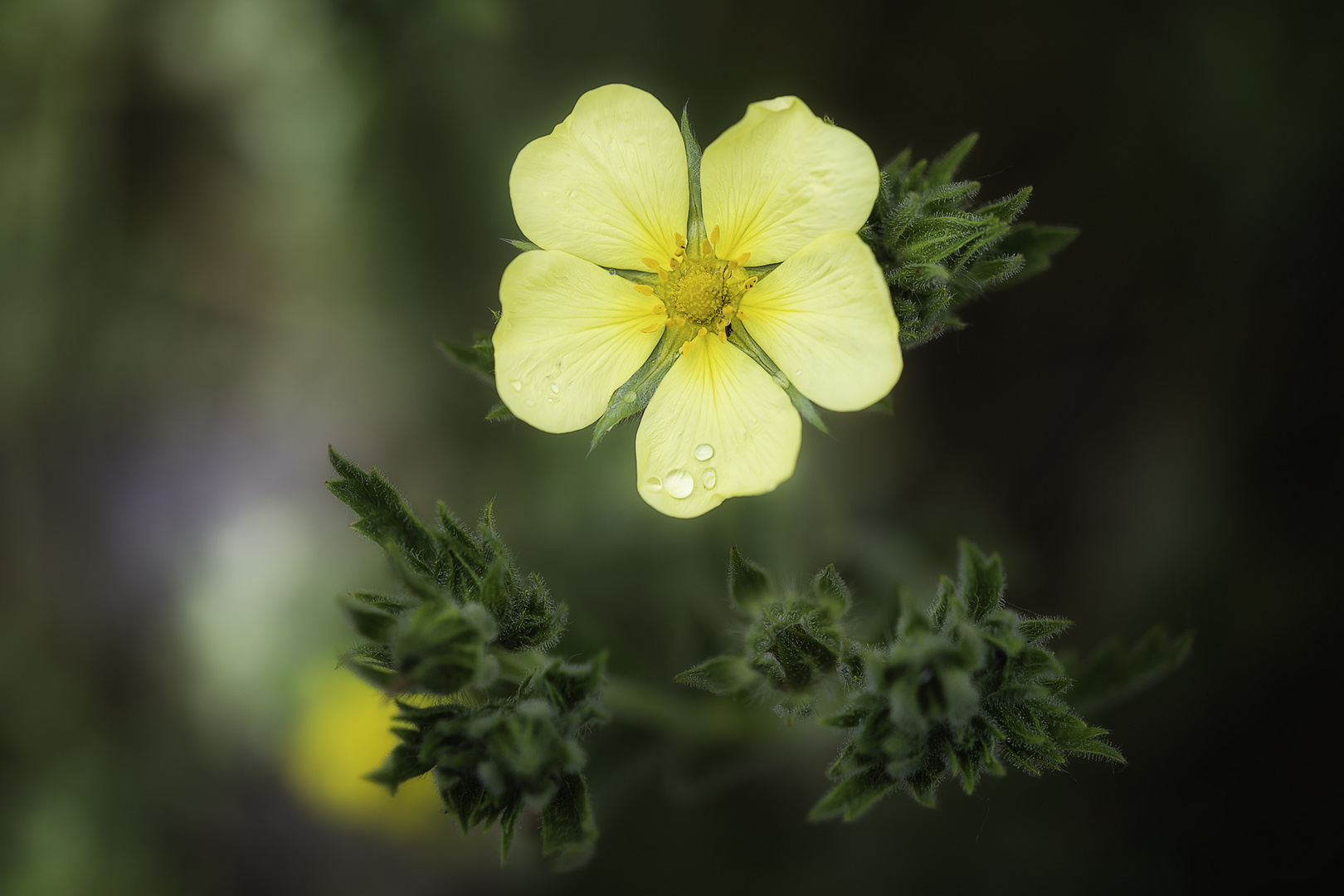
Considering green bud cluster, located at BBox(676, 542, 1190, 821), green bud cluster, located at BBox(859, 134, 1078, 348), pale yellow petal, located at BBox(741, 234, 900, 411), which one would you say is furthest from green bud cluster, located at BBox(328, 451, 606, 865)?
green bud cluster, located at BBox(859, 134, 1078, 348)

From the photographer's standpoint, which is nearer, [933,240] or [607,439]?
[933,240]

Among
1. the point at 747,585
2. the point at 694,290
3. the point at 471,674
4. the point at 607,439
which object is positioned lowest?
the point at 471,674

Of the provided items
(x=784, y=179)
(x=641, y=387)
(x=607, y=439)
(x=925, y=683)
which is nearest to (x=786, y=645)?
(x=925, y=683)

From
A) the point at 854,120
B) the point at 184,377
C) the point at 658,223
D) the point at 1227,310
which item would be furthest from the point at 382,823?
the point at 1227,310

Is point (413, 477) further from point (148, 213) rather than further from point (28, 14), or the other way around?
point (28, 14)

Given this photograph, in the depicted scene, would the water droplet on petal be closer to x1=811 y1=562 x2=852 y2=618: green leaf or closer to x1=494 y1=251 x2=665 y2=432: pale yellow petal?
x1=494 y1=251 x2=665 y2=432: pale yellow petal

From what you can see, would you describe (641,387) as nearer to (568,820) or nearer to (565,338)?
(565,338)

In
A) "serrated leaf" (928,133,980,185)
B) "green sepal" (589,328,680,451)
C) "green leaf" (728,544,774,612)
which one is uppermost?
"serrated leaf" (928,133,980,185)
